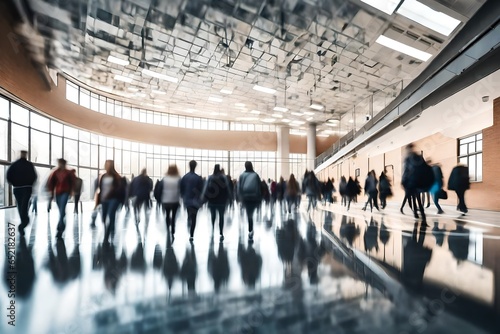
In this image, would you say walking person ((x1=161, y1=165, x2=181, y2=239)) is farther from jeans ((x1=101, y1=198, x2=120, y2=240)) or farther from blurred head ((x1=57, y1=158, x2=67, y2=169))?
blurred head ((x1=57, y1=158, x2=67, y2=169))

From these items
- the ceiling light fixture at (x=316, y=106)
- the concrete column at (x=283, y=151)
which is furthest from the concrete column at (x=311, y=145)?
the ceiling light fixture at (x=316, y=106)

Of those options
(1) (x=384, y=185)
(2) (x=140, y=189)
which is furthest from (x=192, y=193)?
(1) (x=384, y=185)

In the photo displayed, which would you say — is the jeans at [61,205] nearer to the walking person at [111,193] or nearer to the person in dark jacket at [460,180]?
the walking person at [111,193]

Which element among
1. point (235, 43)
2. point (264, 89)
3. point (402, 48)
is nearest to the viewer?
point (402, 48)

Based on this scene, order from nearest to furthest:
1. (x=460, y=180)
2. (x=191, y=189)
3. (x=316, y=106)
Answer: (x=191, y=189), (x=460, y=180), (x=316, y=106)

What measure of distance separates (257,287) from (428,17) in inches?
384

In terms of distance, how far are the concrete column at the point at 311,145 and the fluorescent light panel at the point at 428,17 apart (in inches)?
826

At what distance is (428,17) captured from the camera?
8.93m

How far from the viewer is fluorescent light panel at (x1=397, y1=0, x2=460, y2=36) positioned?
8.48 metres

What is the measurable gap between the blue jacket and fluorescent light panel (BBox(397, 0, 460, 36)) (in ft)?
24.9

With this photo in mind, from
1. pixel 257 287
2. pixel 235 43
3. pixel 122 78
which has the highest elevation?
pixel 122 78

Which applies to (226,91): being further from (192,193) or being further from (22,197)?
(22,197)

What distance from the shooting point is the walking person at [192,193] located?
5.78 m

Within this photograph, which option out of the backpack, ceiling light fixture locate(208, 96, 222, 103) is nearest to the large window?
the backpack
